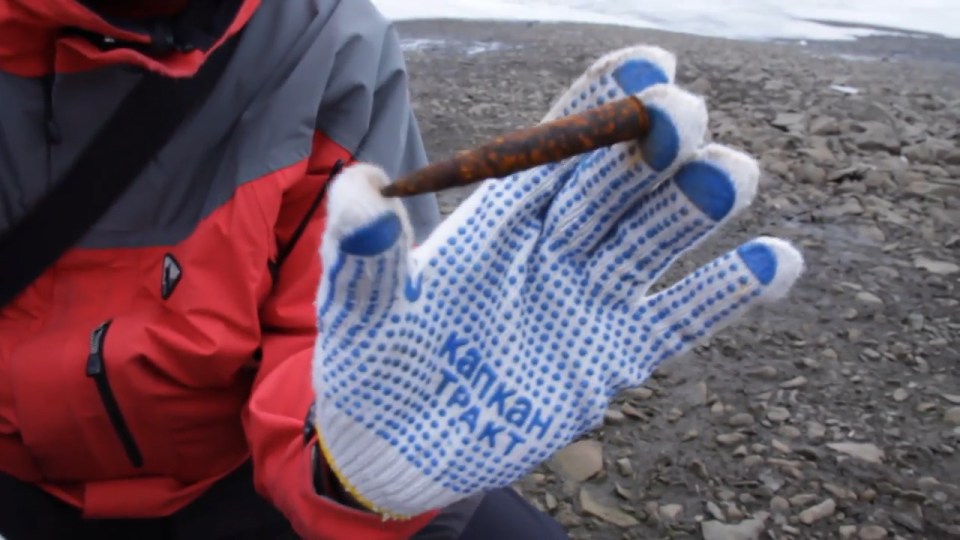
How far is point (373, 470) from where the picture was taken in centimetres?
138

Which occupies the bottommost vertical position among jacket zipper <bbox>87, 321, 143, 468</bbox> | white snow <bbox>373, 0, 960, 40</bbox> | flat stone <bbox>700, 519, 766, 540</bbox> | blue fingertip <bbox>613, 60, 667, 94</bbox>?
white snow <bbox>373, 0, 960, 40</bbox>

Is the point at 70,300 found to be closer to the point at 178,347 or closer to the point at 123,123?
the point at 178,347

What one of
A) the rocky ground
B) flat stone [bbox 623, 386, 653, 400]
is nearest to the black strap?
the rocky ground

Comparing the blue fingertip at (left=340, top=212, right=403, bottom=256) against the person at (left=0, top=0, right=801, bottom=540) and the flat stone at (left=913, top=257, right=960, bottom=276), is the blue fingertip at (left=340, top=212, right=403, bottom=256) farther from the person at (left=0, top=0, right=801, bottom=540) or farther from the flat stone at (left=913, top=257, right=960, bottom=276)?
the flat stone at (left=913, top=257, right=960, bottom=276)

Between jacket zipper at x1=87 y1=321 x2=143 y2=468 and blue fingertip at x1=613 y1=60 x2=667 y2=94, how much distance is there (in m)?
1.00

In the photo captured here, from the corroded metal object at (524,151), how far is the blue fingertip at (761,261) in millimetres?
289

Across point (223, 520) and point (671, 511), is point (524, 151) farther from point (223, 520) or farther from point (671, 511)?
point (671, 511)

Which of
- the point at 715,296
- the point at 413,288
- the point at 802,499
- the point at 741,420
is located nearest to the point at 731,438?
the point at 741,420

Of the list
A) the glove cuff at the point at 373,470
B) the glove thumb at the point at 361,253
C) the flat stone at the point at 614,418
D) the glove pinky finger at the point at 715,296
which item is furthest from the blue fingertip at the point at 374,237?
the flat stone at the point at 614,418

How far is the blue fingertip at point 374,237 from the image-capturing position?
1091 mm

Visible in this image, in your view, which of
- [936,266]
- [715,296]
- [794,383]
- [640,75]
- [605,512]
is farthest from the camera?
[936,266]

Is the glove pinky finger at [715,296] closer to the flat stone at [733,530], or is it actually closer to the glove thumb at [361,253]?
the glove thumb at [361,253]

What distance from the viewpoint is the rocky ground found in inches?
113

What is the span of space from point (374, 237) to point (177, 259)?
2.43 ft
